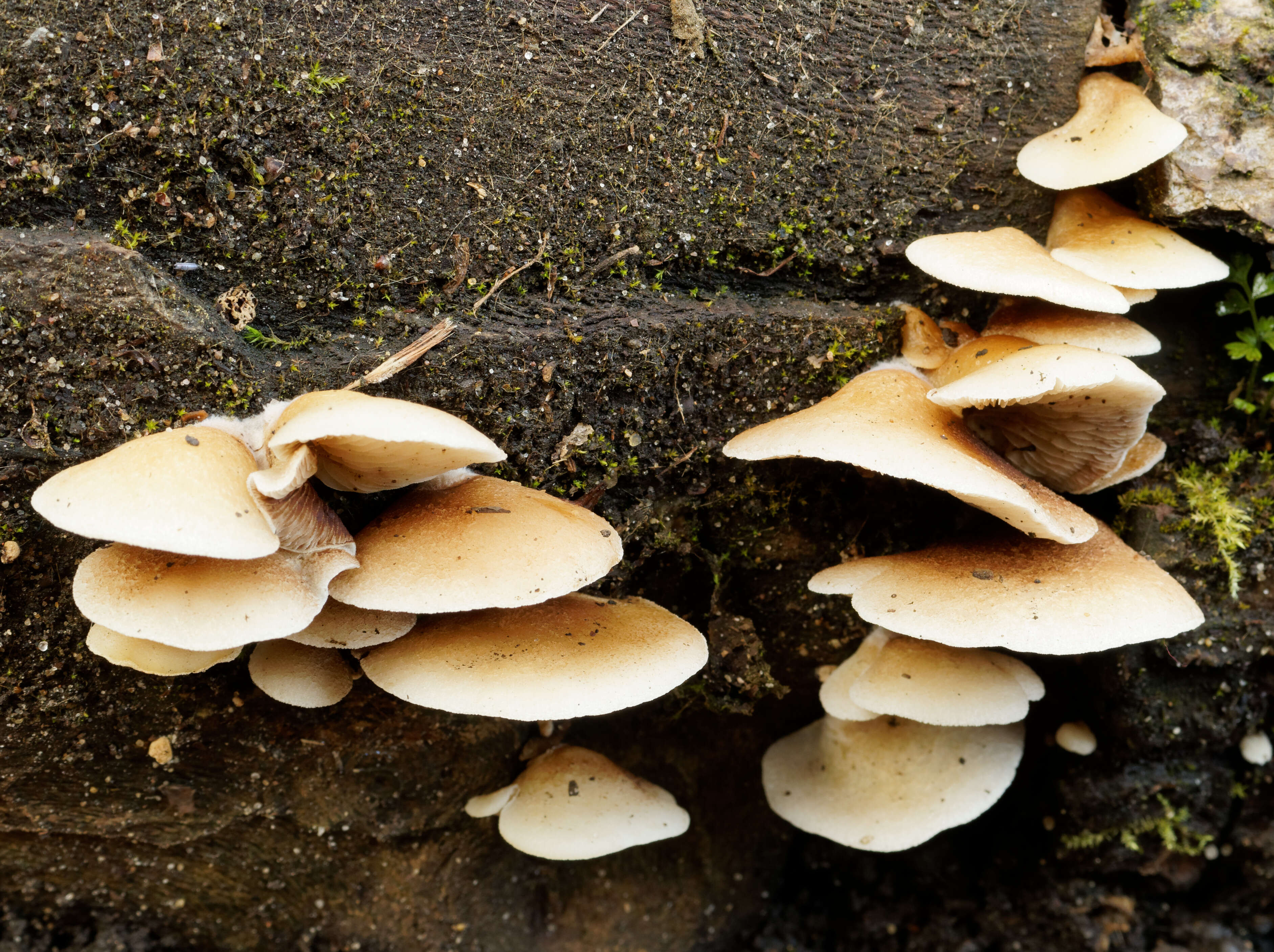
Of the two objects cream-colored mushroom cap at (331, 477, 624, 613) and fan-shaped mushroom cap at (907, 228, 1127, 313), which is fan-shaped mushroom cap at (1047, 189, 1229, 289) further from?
cream-colored mushroom cap at (331, 477, 624, 613)

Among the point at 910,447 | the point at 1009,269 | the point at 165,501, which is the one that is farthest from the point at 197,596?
the point at 1009,269

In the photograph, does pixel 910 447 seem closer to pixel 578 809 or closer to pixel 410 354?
pixel 410 354

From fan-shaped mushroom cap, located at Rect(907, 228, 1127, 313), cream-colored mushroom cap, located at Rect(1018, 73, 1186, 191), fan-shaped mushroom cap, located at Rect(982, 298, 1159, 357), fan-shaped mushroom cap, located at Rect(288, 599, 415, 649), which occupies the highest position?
cream-colored mushroom cap, located at Rect(1018, 73, 1186, 191)

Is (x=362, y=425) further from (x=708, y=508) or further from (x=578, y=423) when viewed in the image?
(x=708, y=508)

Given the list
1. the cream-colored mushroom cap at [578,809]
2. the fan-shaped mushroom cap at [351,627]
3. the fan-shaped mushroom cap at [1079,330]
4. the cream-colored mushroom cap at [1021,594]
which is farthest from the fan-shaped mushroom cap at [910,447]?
the cream-colored mushroom cap at [578,809]

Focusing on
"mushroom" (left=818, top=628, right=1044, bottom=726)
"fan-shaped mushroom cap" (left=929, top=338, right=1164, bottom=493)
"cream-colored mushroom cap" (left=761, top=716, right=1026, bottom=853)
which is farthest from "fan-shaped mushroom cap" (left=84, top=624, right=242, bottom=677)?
"cream-colored mushroom cap" (left=761, top=716, right=1026, bottom=853)

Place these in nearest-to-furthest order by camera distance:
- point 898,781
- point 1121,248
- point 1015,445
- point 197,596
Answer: point 197,596 → point 1121,248 → point 1015,445 → point 898,781
